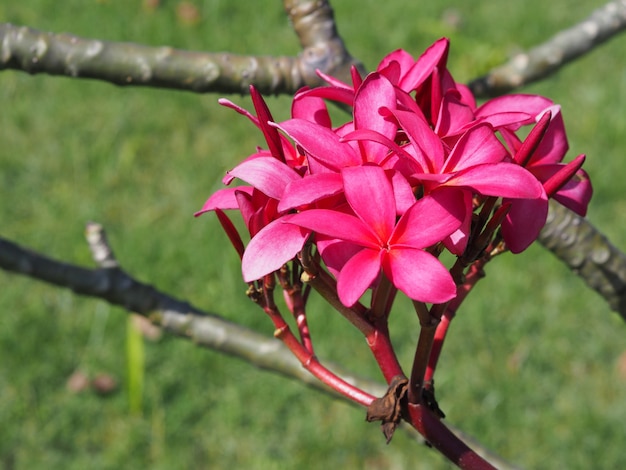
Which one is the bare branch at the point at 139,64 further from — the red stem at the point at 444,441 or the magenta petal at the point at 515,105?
the red stem at the point at 444,441

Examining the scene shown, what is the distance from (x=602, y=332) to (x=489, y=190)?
8.45ft

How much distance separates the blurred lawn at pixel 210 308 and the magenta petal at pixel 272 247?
169cm

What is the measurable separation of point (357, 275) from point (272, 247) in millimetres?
69

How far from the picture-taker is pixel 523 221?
0.69m

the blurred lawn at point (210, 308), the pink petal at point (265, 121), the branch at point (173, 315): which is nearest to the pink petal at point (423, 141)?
the pink petal at point (265, 121)

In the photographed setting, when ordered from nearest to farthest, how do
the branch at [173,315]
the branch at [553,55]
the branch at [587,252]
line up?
the branch at [587,252] < the branch at [173,315] < the branch at [553,55]

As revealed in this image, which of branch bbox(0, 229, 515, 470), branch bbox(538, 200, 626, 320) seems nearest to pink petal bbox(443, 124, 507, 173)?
branch bbox(538, 200, 626, 320)

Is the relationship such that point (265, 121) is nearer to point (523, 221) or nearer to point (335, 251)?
point (335, 251)

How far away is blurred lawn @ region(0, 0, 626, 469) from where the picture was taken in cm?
266

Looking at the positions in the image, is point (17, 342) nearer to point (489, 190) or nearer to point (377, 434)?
point (377, 434)

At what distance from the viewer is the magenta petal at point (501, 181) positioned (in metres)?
0.62

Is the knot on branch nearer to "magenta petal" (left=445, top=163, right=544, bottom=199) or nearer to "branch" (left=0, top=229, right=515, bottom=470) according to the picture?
"magenta petal" (left=445, top=163, right=544, bottom=199)

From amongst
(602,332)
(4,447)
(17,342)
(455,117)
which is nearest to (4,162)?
(17,342)

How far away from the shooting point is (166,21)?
167 inches
